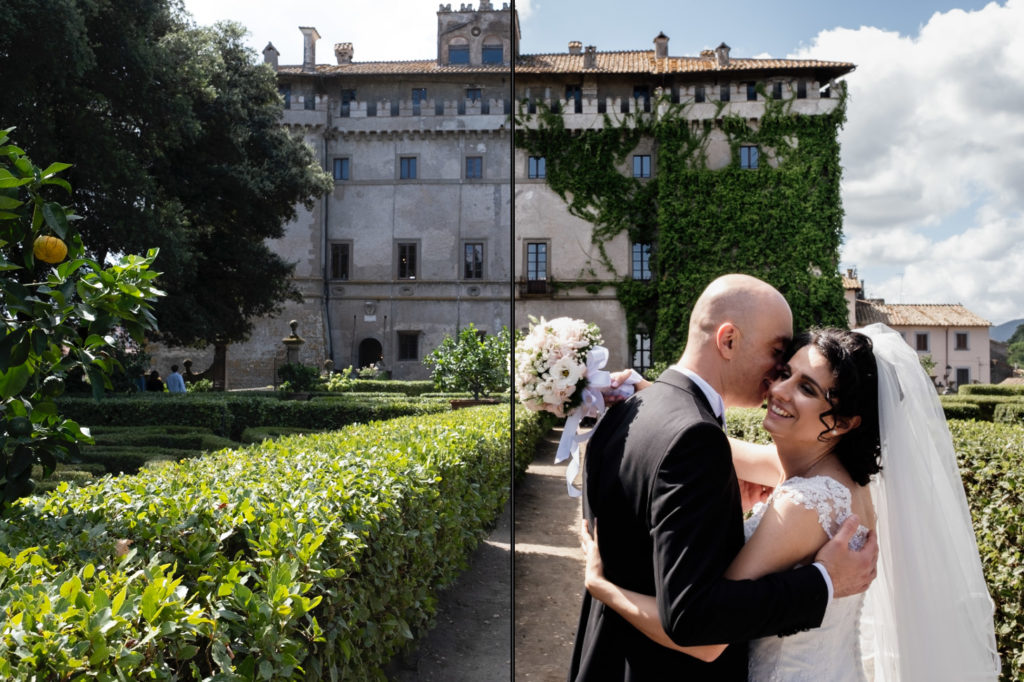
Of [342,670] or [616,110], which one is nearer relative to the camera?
[342,670]

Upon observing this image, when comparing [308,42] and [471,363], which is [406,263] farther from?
[308,42]

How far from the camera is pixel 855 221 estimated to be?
1207 centimetres

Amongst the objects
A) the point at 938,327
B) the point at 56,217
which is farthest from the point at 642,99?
the point at 56,217

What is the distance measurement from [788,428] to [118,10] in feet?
33.3

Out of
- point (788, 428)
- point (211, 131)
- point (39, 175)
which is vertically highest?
point (211, 131)

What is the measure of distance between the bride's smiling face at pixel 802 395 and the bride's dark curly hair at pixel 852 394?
1cm

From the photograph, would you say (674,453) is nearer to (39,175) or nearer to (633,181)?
(39,175)

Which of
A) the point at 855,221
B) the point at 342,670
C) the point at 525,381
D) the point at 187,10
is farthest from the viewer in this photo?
the point at 855,221

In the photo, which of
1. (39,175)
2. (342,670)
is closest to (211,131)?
(39,175)

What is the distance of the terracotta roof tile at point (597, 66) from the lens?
594cm

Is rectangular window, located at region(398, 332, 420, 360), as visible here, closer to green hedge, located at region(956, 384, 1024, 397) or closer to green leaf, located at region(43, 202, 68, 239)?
green leaf, located at region(43, 202, 68, 239)

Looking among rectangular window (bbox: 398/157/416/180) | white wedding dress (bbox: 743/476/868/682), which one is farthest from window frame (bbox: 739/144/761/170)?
white wedding dress (bbox: 743/476/868/682)

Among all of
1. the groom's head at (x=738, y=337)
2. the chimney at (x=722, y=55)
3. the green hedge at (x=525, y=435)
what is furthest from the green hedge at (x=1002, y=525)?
the chimney at (x=722, y=55)

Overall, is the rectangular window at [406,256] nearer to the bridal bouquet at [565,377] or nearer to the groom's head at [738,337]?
the bridal bouquet at [565,377]
